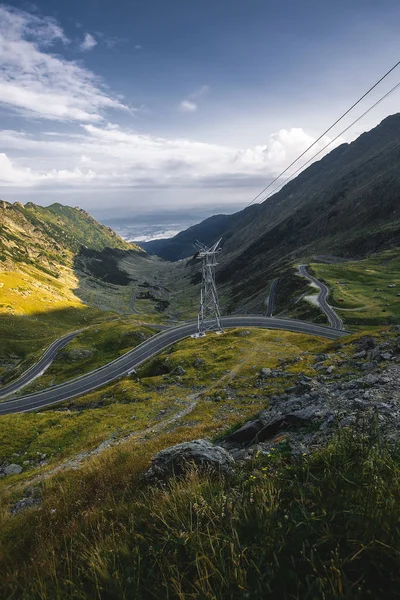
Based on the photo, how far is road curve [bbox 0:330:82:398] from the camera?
304 feet

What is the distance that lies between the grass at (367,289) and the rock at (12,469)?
8829 cm

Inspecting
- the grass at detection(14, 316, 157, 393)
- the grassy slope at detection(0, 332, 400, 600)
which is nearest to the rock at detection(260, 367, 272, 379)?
the grassy slope at detection(0, 332, 400, 600)

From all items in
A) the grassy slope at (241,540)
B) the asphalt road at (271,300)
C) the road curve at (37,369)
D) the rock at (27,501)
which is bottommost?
the road curve at (37,369)

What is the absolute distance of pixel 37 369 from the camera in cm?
10525

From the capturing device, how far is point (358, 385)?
16828 mm

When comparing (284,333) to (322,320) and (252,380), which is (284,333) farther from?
(252,380)

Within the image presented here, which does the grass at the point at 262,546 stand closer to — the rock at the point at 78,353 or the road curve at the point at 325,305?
the road curve at the point at 325,305

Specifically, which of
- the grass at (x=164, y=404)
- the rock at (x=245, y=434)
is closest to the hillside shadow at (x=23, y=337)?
the grass at (x=164, y=404)

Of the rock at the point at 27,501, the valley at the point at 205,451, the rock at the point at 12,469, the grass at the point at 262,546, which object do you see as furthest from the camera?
the rock at the point at 12,469

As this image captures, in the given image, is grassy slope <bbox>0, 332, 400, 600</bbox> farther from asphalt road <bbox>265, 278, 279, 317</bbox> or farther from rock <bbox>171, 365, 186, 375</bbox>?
asphalt road <bbox>265, 278, 279, 317</bbox>

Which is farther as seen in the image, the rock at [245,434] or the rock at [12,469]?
the rock at [12,469]

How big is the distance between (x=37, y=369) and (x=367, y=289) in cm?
12412

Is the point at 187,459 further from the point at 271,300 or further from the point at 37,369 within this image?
the point at 271,300

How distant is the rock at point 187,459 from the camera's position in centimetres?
855
